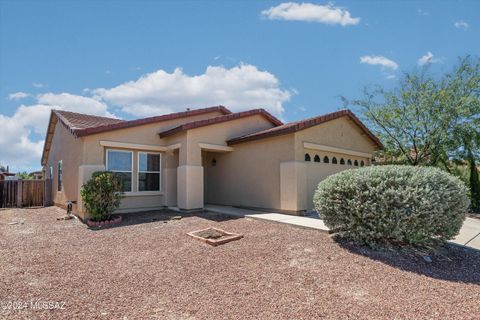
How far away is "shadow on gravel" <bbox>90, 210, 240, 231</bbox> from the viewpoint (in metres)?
9.95

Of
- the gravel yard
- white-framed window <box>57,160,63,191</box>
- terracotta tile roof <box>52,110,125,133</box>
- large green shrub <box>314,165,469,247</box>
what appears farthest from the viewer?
white-framed window <box>57,160,63,191</box>

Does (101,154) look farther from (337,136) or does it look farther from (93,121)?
(337,136)

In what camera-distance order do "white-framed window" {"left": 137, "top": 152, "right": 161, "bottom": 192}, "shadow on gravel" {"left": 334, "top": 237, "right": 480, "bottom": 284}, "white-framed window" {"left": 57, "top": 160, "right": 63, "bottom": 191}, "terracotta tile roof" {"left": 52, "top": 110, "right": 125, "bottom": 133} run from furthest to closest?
"white-framed window" {"left": 57, "top": 160, "right": 63, "bottom": 191}, "terracotta tile roof" {"left": 52, "top": 110, "right": 125, "bottom": 133}, "white-framed window" {"left": 137, "top": 152, "right": 161, "bottom": 192}, "shadow on gravel" {"left": 334, "top": 237, "right": 480, "bottom": 284}

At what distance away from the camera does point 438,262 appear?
6199 mm

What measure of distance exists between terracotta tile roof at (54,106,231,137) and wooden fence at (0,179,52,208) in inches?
211

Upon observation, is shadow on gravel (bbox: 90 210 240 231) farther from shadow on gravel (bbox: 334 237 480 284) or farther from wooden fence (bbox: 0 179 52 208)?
wooden fence (bbox: 0 179 52 208)

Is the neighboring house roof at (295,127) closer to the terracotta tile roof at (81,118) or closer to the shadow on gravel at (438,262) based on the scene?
the shadow on gravel at (438,262)

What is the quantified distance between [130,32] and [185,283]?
419 inches

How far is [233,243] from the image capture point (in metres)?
7.08

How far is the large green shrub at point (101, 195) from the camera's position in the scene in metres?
10.0

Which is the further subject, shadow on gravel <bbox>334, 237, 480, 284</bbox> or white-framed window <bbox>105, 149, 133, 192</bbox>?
white-framed window <bbox>105, 149, 133, 192</bbox>

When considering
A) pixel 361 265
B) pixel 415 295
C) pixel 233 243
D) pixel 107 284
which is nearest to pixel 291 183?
pixel 233 243

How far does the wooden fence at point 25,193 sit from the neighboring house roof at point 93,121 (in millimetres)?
3210

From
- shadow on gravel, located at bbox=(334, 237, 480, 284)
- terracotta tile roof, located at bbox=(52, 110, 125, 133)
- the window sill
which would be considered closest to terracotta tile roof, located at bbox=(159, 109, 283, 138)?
the window sill
